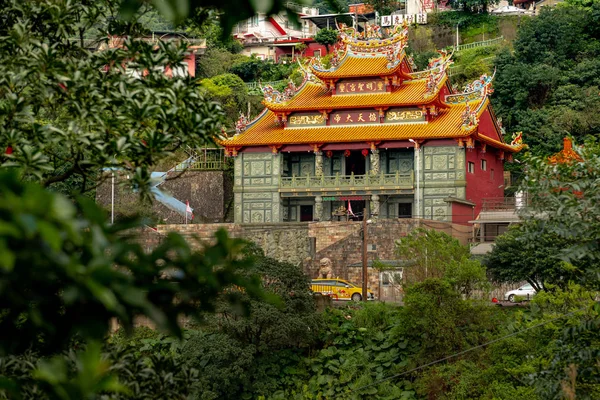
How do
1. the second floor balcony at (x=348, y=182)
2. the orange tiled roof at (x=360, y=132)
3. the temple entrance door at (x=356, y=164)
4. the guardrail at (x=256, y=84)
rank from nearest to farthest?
1. the orange tiled roof at (x=360, y=132)
2. the second floor balcony at (x=348, y=182)
3. the temple entrance door at (x=356, y=164)
4. the guardrail at (x=256, y=84)

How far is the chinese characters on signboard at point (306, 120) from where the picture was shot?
45781 mm

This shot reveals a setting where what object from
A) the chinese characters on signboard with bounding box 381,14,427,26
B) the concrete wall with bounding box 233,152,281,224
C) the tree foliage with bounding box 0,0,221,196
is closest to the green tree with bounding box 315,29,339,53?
the chinese characters on signboard with bounding box 381,14,427,26

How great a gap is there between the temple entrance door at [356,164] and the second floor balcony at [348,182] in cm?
156

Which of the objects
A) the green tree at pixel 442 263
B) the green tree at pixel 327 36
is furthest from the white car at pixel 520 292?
the green tree at pixel 327 36

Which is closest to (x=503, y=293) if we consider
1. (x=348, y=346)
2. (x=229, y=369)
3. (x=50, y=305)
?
(x=348, y=346)

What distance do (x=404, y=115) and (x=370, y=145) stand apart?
209 cm

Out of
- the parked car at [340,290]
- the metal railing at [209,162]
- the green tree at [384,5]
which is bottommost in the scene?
the parked car at [340,290]

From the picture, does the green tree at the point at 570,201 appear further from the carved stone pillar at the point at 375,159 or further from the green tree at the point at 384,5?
the green tree at the point at 384,5

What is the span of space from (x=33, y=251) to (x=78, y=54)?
21.2ft

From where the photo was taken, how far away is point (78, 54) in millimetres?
10508

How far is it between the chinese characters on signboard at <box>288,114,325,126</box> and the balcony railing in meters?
2.46

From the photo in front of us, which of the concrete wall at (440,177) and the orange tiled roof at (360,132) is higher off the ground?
the orange tiled roof at (360,132)

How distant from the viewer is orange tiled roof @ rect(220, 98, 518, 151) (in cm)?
4312

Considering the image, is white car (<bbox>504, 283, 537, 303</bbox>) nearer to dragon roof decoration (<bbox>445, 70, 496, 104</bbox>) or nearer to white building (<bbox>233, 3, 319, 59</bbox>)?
dragon roof decoration (<bbox>445, 70, 496, 104</bbox>)
